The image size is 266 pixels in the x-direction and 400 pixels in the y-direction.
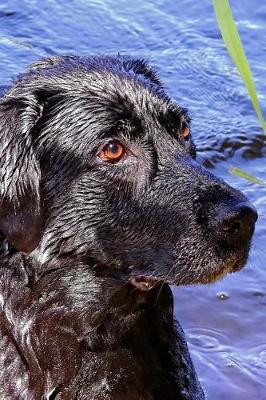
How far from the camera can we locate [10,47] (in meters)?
8.86

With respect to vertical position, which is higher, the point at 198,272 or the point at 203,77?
the point at 203,77

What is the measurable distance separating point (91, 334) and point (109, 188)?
0.72 m

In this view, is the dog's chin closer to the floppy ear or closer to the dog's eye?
the floppy ear

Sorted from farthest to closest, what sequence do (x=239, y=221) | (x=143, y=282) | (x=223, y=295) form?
(x=223, y=295), (x=143, y=282), (x=239, y=221)

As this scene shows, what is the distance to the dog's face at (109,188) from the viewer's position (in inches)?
183

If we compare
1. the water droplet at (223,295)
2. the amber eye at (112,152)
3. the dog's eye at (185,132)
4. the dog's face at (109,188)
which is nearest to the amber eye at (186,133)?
the dog's eye at (185,132)

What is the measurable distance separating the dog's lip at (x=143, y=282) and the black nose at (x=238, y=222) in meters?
0.46

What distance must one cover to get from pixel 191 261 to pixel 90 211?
18.2 inches

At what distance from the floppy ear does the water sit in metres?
1.79

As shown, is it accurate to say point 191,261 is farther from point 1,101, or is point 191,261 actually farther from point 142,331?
point 1,101

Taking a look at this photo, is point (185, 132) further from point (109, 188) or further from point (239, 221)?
point (239, 221)

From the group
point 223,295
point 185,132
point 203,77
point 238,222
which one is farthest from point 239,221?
point 203,77

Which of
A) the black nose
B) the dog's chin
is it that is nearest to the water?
the dog's chin

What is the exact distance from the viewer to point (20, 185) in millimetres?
4703
